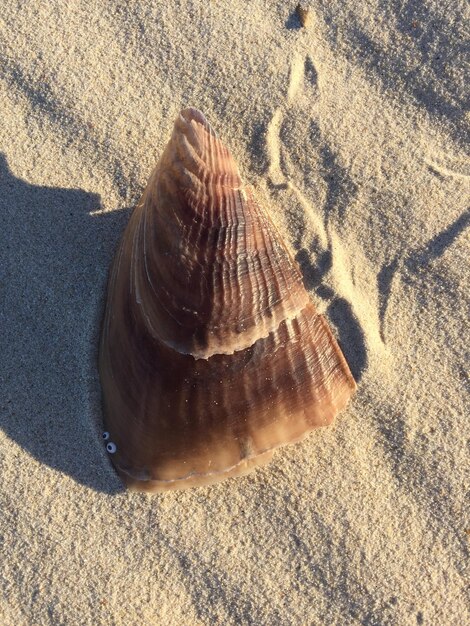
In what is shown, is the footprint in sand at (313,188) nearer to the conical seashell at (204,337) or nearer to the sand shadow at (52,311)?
the conical seashell at (204,337)

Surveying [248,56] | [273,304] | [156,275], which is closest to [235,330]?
[273,304]

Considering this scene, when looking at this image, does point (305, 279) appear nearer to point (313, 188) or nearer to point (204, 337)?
point (313, 188)

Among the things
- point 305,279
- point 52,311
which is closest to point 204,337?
point 305,279

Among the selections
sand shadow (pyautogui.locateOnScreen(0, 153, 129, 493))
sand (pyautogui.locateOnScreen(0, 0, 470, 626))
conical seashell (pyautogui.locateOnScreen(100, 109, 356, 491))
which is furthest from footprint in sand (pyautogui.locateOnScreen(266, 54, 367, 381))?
sand shadow (pyautogui.locateOnScreen(0, 153, 129, 493))

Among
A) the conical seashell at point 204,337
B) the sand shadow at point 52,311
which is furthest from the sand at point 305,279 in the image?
the conical seashell at point 204,337

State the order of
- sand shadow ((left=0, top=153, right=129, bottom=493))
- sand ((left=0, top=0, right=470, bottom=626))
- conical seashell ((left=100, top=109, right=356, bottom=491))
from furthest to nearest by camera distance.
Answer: sand shadow ((left=0, top=153, right=129, bottom=493))
sand ((left=0, top=0, right=470, bottom=626))
conical seashell ((left=100, top=109, right=356, bottom=491))

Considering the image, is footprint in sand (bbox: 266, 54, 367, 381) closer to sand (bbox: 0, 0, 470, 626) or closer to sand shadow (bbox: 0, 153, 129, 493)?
sand (bbox: 0, 0, 470, 626)
